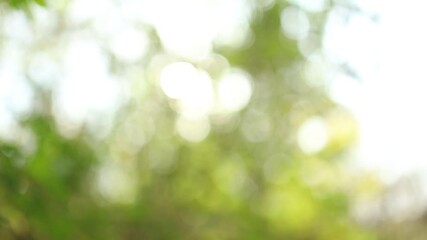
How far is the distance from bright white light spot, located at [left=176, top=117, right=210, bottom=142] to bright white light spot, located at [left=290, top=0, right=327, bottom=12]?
610mm

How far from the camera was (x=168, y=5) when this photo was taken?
173 cm

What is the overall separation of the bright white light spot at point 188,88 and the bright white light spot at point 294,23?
0.34m

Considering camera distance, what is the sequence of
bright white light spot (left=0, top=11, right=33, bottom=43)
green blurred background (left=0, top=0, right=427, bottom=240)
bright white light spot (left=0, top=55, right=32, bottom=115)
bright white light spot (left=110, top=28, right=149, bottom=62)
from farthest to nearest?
bright white light spot (left=110, top=28, right=149, bottom=62), green blurred background (left=0, top=0, right=427, bottom=240), bright white light spot (left=0, top=55, right=32, bottom=115), bright white light spot (left=0, top=11, right=33, bottom=43)

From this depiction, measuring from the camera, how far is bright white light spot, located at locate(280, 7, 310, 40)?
1.46 metres

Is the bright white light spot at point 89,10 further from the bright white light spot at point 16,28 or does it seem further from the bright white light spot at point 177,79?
the bright white light spot at point 177,79

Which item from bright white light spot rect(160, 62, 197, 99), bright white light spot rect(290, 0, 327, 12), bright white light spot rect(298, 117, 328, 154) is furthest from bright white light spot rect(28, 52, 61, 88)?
bright white light spot rect(298, 117, 328, 154)

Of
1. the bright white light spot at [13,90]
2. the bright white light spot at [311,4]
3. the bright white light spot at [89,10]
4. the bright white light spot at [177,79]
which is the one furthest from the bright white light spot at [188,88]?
the bright white light spot at [311,4]

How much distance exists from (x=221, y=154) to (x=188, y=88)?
0.18 metres

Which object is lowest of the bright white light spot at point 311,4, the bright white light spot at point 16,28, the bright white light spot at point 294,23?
the bright white light spot at point 16,28

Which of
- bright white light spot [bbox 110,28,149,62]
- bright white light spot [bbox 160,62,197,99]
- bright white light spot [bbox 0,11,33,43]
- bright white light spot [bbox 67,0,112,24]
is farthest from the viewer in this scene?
bright white light spot [bbox 160,62,197,99]

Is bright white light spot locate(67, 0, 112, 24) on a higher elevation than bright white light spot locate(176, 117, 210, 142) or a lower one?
higher

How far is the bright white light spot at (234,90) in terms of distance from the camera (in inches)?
80.4

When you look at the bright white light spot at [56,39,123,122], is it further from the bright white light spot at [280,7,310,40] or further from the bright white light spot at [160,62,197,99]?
the bright white light spot at [280,7,310,40]

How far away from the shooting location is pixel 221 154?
198 cm
